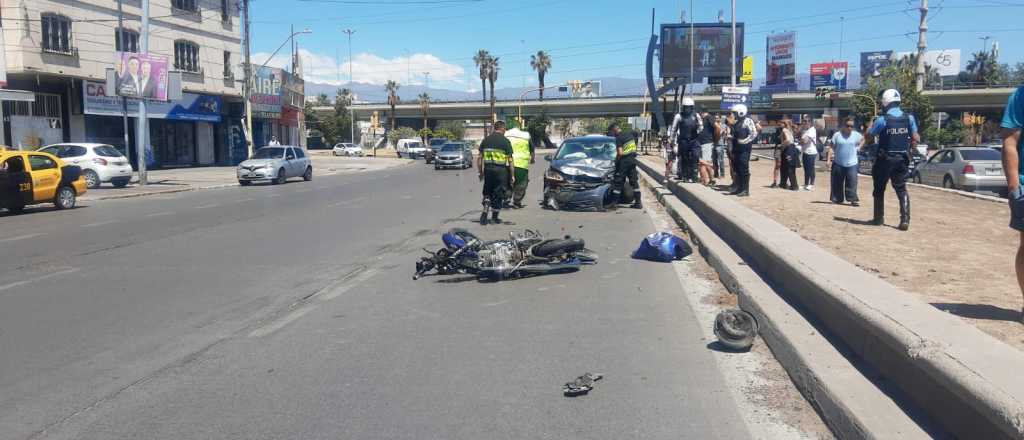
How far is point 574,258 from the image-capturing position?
31.4 ft

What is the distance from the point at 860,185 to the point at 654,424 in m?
17.7

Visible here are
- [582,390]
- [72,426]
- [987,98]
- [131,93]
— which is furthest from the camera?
[987,98]

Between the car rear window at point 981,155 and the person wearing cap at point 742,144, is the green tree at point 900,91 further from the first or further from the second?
the person wearing cap at point 742,144

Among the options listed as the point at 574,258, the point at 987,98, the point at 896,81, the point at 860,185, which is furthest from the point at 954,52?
the point at 574,258

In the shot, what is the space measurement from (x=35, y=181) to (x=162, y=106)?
2359cm

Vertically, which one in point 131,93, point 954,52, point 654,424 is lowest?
point 654,424

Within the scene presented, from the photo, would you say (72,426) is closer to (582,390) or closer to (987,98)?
(582,390)

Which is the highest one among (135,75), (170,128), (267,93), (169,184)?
(267,93)

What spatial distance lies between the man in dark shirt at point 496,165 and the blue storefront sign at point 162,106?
22.6 metres

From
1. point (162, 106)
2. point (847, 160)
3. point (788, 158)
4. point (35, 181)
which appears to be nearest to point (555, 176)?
point (788, 158)

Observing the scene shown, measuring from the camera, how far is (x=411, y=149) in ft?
222

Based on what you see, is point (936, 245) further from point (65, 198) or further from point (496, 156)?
point (65, 198)

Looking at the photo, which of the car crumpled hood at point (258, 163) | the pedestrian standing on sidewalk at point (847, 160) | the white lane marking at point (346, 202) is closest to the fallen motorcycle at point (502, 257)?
the pedestrian standing on sidewalk at point (847, 160)

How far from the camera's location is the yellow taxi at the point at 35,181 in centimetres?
1688
